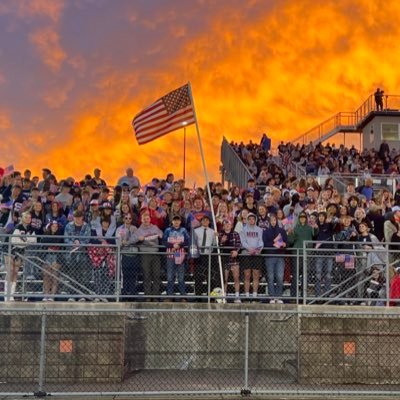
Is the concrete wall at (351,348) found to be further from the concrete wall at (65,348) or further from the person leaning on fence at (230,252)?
the concrete wall at (65,348)

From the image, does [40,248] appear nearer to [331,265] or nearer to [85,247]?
[85,247]

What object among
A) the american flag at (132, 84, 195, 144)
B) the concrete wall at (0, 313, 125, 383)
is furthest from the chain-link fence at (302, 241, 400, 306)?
the american flag at (132, 84, 195, 144)

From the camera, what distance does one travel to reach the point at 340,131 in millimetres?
42812

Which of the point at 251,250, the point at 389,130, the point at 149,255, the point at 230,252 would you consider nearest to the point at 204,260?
the point at 230,252

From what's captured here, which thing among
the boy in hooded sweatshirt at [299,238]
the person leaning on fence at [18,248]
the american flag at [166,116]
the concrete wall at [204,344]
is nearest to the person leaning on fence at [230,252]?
the concrete wall at [204,344]

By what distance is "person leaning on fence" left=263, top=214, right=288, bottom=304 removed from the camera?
12.8 meters

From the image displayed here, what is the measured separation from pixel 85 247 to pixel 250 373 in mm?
4129

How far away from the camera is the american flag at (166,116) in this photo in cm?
1490

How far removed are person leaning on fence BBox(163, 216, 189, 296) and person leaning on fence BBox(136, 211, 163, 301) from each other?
0.19 m

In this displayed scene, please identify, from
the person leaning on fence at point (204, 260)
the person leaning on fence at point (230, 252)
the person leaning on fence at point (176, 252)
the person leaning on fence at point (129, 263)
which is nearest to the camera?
the person leaning on fence at point (129, 263)

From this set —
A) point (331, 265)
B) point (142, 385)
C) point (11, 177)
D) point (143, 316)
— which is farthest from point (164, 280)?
point (11, 177)

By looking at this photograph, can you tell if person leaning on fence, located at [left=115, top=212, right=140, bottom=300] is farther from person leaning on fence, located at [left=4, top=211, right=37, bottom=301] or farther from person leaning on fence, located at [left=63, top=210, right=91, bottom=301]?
person leaning on fence, located at [left=4, top=211, right=37, bottom=301]

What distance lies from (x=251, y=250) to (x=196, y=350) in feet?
7.94

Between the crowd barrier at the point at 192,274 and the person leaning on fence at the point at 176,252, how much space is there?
1.8 inches
